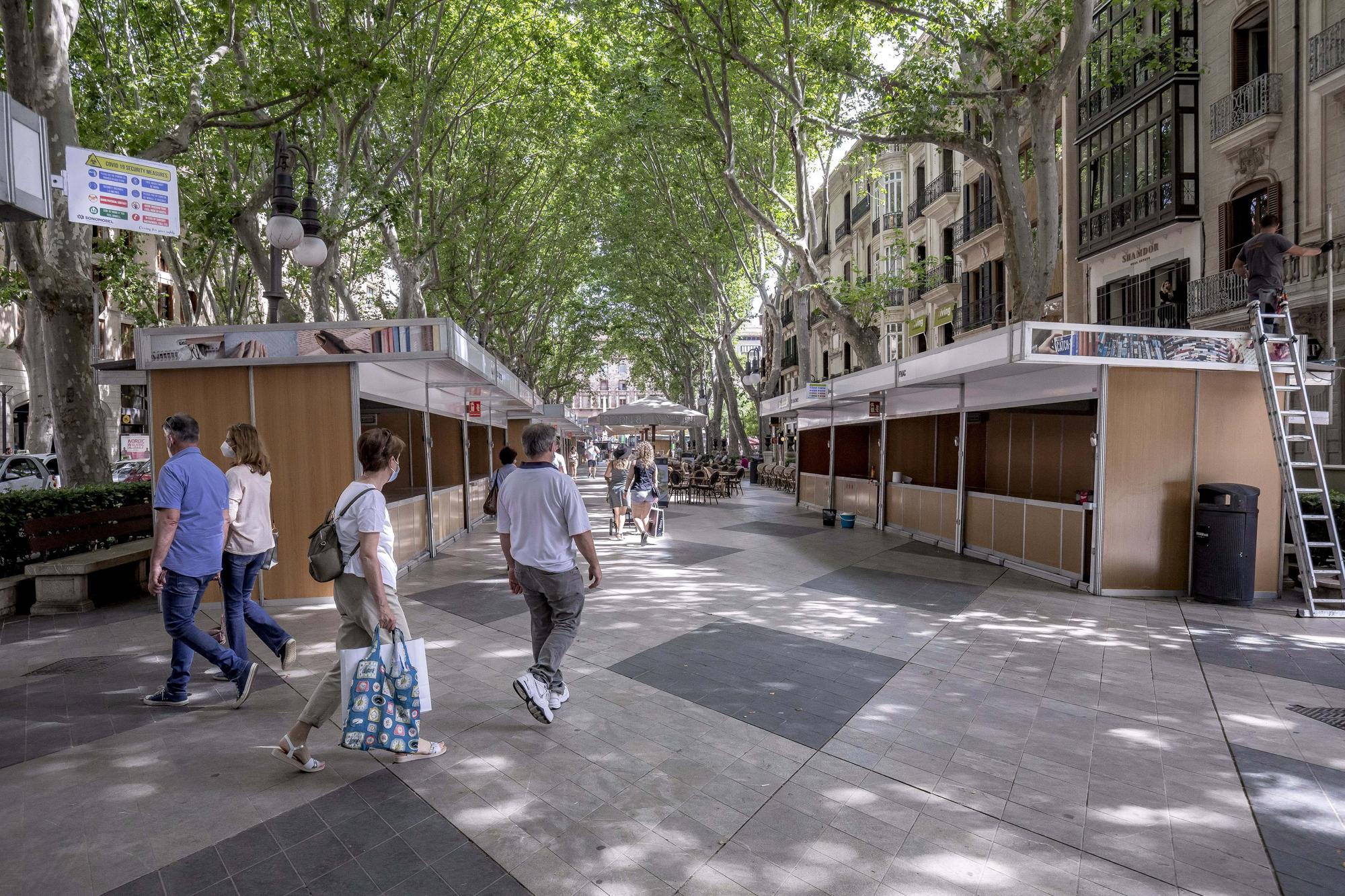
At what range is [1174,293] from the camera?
57.0ft

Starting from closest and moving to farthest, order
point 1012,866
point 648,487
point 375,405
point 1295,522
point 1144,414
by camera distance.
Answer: point 1012,866, point 1295,522, point 1144,414, point 375,405, point 648,487

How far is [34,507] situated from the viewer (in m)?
7.99

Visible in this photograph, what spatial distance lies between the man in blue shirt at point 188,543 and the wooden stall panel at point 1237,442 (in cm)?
919

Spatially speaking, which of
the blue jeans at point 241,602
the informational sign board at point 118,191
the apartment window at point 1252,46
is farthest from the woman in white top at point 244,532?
the apartment window at point 1252,46

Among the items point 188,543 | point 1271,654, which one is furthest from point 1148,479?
point 188,543

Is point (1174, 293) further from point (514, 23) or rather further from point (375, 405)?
point (375, 405)

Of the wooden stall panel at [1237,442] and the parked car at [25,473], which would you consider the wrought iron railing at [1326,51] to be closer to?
the wooden stall panel at [1237,442]

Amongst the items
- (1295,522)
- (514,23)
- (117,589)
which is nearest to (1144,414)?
(1295,522)

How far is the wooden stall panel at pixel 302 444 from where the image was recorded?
25.2 feet

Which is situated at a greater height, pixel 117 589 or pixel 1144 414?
pixel 1144 414

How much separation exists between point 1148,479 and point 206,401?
994 cm

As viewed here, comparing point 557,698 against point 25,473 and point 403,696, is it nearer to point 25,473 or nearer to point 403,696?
point 403,696

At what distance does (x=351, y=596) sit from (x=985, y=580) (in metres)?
7.72

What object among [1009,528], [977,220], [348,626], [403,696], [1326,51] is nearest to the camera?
[403,696]
